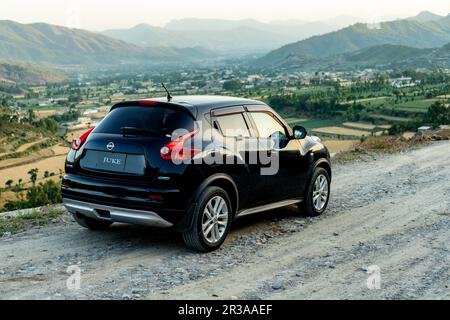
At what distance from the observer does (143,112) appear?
7.35 metres

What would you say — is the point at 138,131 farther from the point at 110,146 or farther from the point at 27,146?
the point at 27,146

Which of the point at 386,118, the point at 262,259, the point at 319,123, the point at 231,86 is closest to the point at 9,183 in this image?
the point at 319,123

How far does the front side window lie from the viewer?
8.20 m

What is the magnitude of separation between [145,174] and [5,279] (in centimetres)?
184

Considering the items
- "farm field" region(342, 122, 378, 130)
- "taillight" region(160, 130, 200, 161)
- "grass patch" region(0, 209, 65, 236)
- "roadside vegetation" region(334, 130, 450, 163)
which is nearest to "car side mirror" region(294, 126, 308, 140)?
"taillight" region(160, 130, 200, 161)

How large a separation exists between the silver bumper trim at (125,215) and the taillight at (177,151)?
670mm

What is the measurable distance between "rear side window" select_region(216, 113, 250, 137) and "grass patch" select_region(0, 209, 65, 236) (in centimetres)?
331

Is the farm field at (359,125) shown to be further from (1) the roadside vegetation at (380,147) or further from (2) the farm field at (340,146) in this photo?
(1) the roadside vegetation at (380,147)

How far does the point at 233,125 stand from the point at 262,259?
180cm

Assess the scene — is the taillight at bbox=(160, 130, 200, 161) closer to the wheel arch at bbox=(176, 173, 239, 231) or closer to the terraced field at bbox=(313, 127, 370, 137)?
the wheel arch at bbox=(176, 173, 239, 231)

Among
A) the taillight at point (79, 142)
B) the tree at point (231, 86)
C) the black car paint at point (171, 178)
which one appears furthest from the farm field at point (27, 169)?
the tree at point (231, 86)

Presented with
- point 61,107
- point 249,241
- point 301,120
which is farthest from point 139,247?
point 61,107

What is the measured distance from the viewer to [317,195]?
9367mm

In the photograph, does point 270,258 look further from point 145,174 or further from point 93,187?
point 93,187
